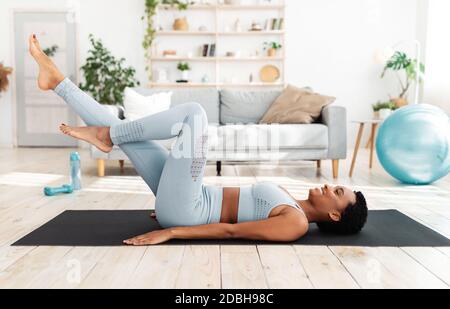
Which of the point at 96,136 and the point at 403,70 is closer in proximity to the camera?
the point at 96,136

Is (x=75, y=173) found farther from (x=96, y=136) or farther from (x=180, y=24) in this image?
(x=180, y=24)

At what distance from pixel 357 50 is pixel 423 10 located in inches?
40.3

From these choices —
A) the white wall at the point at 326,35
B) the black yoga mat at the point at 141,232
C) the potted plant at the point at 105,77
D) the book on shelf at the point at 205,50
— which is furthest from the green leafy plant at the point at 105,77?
the black yoga mat at the point at 141,232

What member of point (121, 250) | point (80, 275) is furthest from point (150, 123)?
point (80, 275)

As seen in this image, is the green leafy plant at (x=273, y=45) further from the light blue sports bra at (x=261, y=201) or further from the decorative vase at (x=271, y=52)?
the light blue sports bra at (x=261, y=201)

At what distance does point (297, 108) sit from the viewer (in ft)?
16.5

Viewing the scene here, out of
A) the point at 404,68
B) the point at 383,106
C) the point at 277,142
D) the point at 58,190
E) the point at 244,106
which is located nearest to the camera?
the point at 58,190

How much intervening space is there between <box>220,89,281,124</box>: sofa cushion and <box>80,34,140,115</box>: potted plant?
2.31 m

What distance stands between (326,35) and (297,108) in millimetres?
3075

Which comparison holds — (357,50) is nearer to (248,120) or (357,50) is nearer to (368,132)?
(368,132)

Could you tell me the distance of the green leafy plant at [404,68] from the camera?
7162mm

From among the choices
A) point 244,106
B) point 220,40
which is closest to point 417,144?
point 244,106

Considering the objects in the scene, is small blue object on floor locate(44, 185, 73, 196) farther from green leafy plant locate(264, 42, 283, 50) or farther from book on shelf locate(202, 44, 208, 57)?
green leafy plant locate(264, 42, 283, 50)

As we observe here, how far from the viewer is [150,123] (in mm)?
2279
